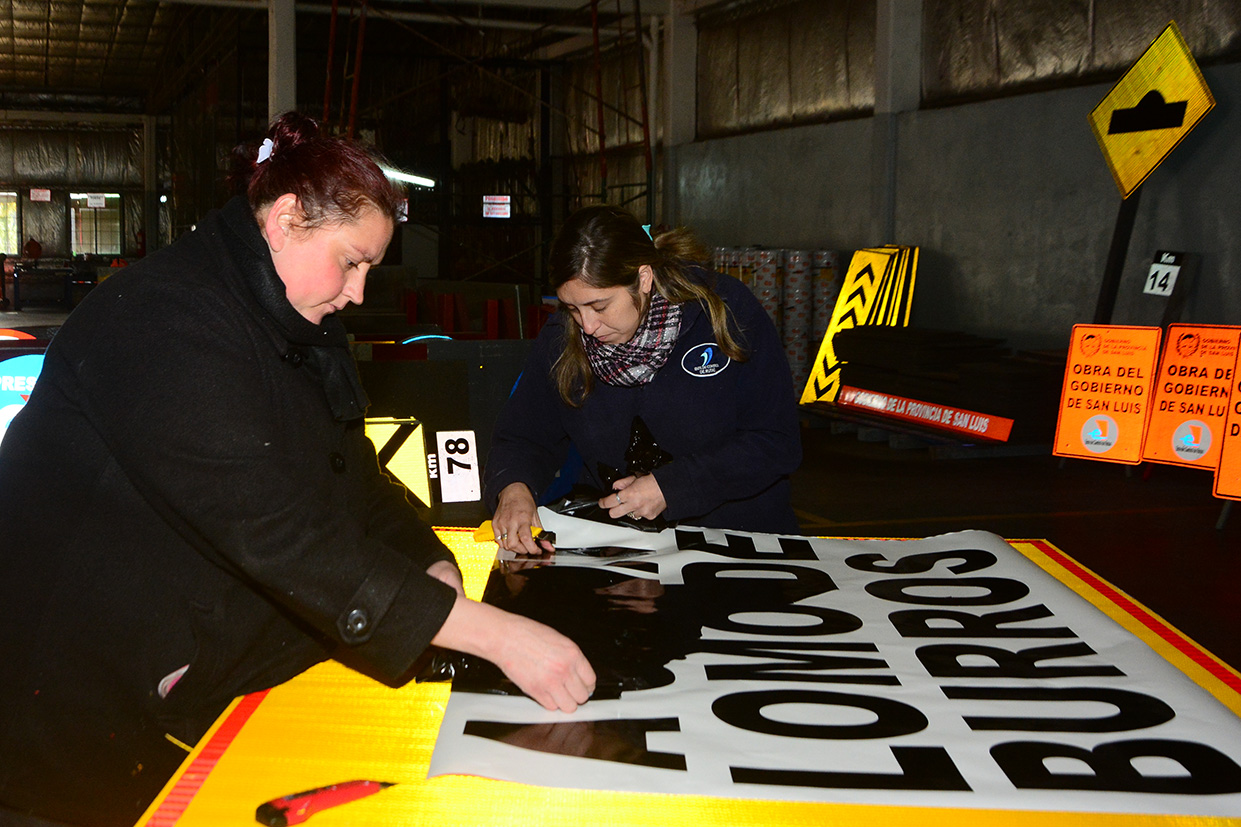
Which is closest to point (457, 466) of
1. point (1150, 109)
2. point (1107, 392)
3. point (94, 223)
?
point (1107, 392)

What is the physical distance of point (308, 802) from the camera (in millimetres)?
1221

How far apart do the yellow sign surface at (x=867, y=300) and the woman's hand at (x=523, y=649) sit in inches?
302

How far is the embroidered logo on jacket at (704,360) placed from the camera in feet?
7.90

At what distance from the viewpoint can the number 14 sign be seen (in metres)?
3.21

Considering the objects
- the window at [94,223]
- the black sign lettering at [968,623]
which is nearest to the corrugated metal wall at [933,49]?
the black sign lettering at [968,623]

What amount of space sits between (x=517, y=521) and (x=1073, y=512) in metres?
4.70

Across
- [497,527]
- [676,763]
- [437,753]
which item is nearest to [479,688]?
[437,753]

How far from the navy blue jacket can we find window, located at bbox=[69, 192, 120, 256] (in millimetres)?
27051

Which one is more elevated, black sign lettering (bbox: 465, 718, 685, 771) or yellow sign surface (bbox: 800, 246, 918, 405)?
yellow sign surface (bbox: 800, 246, 918, 405)

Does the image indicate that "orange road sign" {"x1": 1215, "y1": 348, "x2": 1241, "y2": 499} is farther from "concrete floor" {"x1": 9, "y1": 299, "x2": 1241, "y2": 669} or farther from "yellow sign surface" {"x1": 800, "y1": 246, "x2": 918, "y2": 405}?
"yellow sign surface" {"x1": 800, "y1": 246, "x2": 918, "y2": 405}

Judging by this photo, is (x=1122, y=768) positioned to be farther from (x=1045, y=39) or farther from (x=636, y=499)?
(x=1045, y=39)

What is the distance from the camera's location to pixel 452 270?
1752cm

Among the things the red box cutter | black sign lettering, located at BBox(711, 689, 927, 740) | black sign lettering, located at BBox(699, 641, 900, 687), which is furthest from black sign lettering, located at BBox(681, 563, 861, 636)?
the red box cutter

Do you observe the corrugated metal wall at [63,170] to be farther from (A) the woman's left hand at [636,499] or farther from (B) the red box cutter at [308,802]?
(B) the red box cutter at [308,802]
